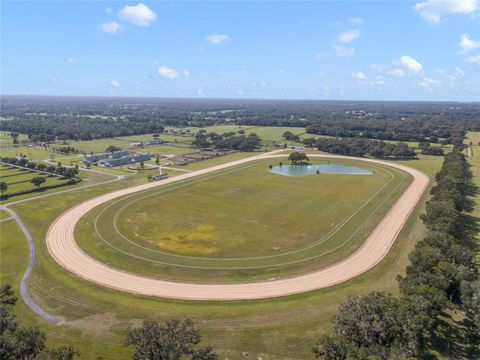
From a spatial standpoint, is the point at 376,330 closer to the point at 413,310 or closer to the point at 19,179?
the point at 413,310

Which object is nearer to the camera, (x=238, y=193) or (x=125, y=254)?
(x=125, y=254)

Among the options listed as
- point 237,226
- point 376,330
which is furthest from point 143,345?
point 237,226

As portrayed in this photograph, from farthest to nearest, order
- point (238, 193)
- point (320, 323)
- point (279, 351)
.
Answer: point (238, 193) → point (320, 323) → point (279, 351)

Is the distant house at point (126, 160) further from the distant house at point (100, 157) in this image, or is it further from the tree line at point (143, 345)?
the tree line at point (143, 345)

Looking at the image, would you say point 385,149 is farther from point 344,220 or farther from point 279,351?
point 279,351

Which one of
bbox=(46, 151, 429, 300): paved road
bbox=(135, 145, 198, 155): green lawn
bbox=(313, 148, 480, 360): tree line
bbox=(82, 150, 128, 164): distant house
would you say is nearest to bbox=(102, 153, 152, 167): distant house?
bbox=(82, 150, 128, 164): distant house

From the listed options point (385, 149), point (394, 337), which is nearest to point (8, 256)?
point (394, 337)
